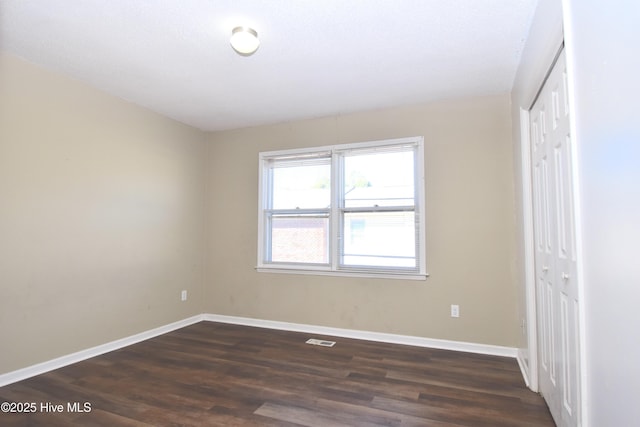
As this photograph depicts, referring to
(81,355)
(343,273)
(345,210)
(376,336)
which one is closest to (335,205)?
(345,210)

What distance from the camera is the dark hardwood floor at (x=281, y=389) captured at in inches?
79.6

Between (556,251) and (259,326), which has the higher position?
(556,251)

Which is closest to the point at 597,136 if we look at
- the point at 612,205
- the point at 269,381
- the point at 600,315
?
the point at 612,205

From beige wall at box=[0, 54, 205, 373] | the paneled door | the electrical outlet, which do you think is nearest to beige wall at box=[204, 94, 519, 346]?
the electrical outlet

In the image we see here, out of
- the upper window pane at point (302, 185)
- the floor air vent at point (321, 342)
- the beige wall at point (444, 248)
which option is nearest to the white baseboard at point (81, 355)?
the beige wall at point (444, 248)

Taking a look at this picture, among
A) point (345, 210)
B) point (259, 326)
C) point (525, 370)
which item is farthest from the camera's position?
point (259, 326)

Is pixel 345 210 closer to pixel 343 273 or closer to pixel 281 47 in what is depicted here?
pixel 343 273

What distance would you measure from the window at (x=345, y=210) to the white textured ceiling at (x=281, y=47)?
62 centimetres

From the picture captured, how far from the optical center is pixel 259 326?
13.0 feet

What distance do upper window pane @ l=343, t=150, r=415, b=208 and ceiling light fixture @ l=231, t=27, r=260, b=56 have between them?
178cm

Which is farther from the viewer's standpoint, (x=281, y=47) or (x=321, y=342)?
(x=321, y=342)

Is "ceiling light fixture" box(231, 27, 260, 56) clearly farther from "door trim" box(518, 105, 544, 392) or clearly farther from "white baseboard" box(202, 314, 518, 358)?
"white baseboard" box(202, 314, 518, 358)

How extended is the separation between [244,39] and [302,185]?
2.01m

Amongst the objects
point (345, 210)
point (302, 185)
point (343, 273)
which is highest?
point (302, 185)
